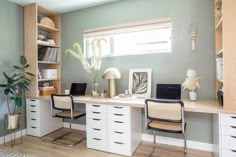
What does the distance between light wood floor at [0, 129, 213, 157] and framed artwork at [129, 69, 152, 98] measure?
2.72 ft

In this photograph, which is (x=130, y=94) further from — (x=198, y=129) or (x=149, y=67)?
(x=198, y=129)

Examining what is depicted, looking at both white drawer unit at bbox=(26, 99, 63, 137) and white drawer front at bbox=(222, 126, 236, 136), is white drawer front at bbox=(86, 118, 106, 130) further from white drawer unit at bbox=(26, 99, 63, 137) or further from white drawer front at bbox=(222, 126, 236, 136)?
white drawer front at bbox=(222, 126, 236, 136)

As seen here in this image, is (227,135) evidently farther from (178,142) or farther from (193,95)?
(178,142)

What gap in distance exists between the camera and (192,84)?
2367 millimetres

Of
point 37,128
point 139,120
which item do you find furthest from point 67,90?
point 139,120

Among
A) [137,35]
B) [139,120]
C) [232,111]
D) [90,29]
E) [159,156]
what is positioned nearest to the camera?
[232,111]

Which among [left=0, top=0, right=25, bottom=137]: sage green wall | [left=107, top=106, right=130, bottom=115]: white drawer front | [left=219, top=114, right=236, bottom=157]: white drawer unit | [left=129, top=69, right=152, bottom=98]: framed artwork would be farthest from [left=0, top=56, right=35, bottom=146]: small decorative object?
[left=219, top=114, right=236, bottom=157]: white drawer unit

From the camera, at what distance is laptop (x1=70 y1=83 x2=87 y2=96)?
3199 millimetres

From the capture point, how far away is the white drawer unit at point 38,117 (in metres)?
3.03

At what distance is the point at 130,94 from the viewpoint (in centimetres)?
286

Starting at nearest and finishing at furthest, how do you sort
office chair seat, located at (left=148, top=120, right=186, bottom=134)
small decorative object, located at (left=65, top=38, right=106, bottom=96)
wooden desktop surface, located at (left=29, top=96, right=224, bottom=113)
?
wooden desktop surface, located at (left=29, top=96, right=224, bottom=113) < office chair seat, located at (left=148, top=120, right=186, bottom=134) < small decorative object, located at (left=65, top=38, right=106, bottom=96)

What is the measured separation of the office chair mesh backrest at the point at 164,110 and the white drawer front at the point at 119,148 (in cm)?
59

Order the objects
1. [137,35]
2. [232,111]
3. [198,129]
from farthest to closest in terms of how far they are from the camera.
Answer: [137,35] < [198,129] < [232,111]

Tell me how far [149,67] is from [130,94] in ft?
1.83
